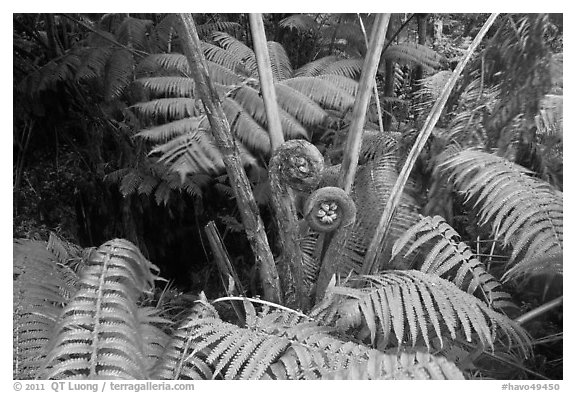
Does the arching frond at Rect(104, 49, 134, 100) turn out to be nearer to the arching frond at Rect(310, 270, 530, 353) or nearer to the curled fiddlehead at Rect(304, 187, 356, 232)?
the curled fiddlehead at Rect(304, 187, 356, 232)

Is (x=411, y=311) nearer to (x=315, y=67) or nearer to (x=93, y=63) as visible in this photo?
(x=315, y=67)

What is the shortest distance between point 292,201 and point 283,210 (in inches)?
1.2

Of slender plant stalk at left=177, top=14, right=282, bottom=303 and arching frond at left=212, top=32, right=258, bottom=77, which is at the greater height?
arching frond at left=212, top=32, right=258, bottom=77

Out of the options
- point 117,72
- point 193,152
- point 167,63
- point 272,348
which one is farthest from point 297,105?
point 272,348

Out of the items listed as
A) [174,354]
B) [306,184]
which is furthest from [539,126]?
[174,354]

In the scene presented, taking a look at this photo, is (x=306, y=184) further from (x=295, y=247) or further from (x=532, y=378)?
(x=532, y=378)

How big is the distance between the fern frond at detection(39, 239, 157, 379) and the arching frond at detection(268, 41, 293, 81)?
0.64 metres

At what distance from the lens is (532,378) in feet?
3.31

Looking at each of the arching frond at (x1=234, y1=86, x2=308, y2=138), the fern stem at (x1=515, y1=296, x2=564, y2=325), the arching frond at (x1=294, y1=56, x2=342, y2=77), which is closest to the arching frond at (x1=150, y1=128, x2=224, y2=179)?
the arching frond at (x1=234, y1=86, x2=308, y2=138)

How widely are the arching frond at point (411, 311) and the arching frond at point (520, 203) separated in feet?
0.55

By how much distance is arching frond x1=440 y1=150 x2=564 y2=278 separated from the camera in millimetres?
1024

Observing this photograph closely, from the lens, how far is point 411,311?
0.91 meters

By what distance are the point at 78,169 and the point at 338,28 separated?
86cm

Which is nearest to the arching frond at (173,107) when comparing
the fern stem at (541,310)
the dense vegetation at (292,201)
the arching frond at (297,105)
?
the dense vegetation at (292,201)
